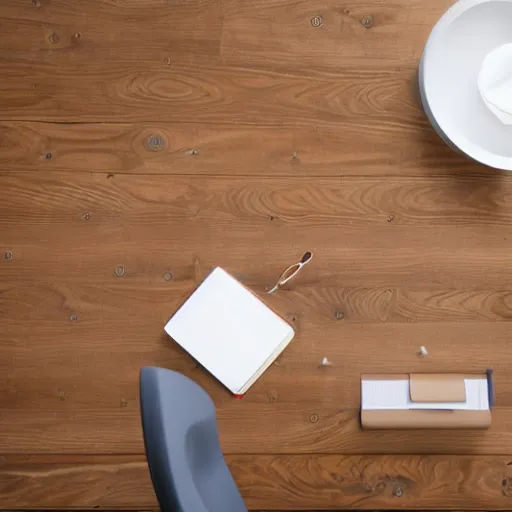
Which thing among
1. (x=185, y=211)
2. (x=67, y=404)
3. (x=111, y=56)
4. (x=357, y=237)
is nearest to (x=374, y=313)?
(x=357, y=237)

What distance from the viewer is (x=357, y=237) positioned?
1225mm

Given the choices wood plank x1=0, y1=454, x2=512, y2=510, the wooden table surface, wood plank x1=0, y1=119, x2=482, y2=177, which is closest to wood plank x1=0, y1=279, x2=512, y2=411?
the wooden table surface

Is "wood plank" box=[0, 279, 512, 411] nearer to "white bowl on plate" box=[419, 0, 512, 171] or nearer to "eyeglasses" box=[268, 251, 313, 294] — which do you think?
"eyeglasses" box=[268, 251, 313, 294]

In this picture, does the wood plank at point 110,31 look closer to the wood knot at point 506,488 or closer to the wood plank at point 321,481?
the wood plank at point 321,481

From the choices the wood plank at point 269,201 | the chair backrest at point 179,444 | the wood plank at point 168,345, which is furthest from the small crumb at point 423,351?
the chair backrest at point 179,444

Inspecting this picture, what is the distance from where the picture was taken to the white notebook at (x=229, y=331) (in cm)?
120

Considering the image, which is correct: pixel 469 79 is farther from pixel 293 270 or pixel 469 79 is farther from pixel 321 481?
pixel 321 481

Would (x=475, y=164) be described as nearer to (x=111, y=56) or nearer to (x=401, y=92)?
(x=401, y=92)

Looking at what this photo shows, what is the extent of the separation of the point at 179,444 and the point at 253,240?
580mm

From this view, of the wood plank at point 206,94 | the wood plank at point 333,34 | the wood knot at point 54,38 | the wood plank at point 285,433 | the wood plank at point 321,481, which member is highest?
the wood knot at point 54,38

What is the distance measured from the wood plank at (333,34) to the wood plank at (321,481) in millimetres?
768

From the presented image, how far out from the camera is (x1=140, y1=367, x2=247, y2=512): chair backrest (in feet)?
2.20

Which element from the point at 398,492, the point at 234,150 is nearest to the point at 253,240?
the point at 234,150

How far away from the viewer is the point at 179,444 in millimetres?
706
